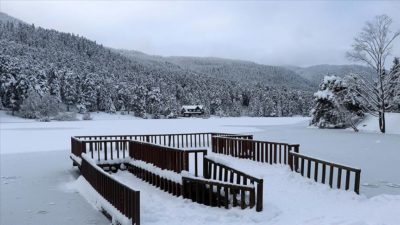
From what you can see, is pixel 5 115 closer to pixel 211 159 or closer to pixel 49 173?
pixel 49 173

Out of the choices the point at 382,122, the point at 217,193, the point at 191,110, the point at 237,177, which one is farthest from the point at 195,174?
the point at 191,110

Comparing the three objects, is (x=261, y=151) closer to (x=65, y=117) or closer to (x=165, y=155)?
(x=165, y=155)

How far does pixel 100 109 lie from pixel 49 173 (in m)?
78.9

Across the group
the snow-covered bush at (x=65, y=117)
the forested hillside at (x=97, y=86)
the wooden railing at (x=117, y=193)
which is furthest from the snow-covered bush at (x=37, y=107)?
the wooden railing at (x=117, y=193)

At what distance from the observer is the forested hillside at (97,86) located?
77.2 m

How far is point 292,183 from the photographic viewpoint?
919cm

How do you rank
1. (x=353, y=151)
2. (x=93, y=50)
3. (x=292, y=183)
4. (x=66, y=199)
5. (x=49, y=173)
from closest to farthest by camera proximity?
(x=292, y=183)
(x=66, y=199)
(x=49, y=173)
(x=353, y=151)
(x=93, y=50)

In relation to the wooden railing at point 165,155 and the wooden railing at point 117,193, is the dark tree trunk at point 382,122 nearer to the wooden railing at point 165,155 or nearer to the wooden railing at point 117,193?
the wooden railing at point 165,155

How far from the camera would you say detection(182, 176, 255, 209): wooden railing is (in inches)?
287

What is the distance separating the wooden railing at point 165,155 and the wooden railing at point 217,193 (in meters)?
0.75

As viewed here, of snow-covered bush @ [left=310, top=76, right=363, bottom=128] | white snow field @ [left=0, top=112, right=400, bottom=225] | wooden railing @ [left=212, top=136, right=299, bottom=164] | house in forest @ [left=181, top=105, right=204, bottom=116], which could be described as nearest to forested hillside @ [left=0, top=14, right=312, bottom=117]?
house in forest @ [left=181, top=105, right=204, bottom=116]

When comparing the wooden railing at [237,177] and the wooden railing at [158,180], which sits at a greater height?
the wooden railing at [237,177]

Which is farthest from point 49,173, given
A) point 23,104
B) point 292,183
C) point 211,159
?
point 23,104

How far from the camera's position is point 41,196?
10.4 metres
